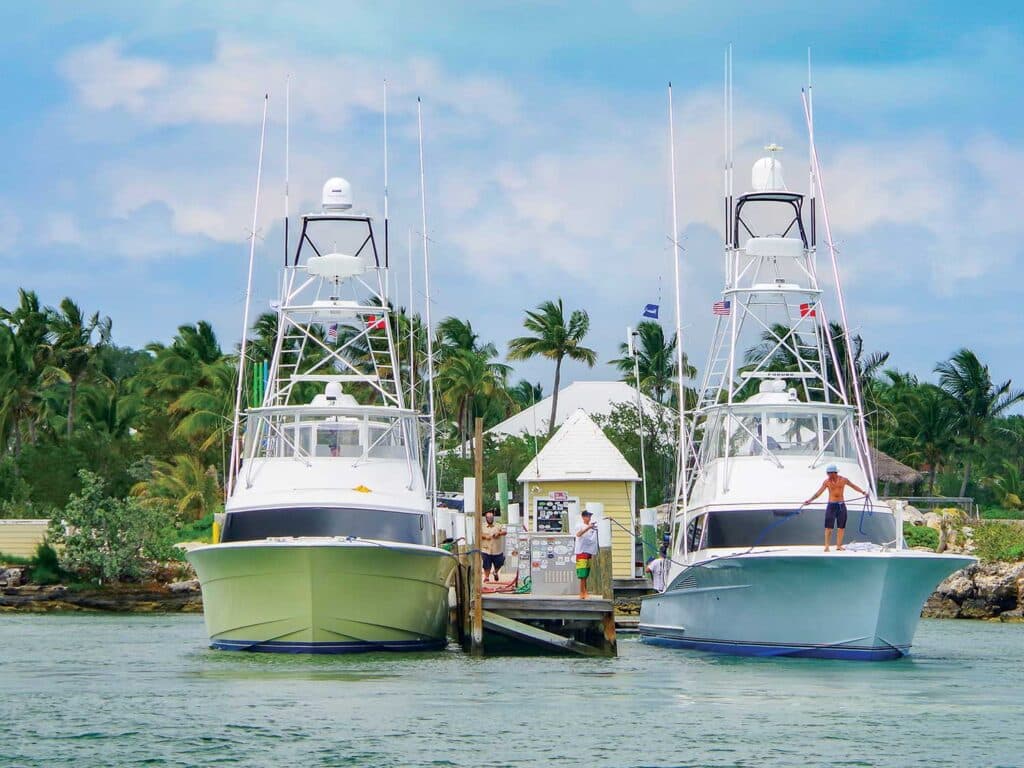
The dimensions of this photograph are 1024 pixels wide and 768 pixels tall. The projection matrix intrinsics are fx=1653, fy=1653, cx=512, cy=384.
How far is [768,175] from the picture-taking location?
31594 millimetres

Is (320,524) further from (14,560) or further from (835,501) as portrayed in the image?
(14,560)

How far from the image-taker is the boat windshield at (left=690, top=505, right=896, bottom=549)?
89.7 feet

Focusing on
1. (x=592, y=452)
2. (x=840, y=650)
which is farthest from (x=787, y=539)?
(x=592, y=452)

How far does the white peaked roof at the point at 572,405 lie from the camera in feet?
238

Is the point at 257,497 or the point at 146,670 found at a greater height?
the point at 257,497

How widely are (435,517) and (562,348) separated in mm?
42585

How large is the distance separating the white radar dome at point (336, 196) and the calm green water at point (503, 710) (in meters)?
8.78

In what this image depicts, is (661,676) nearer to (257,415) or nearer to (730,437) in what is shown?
(730,437)

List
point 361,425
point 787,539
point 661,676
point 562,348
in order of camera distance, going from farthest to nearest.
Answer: point 562,348 → point 361,425 → point 787,539 → point 661,676

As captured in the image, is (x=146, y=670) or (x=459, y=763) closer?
(x=459, y=763)

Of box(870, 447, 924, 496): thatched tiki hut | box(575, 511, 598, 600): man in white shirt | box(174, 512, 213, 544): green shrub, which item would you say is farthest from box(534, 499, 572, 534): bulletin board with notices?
box(870, 447, 924, 496): thatched tiki hut

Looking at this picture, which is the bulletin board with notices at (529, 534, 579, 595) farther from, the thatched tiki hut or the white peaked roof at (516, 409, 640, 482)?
the thatched tiki hut

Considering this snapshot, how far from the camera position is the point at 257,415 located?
96.8 feet

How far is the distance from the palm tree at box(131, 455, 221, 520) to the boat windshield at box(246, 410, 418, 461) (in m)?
28.8
